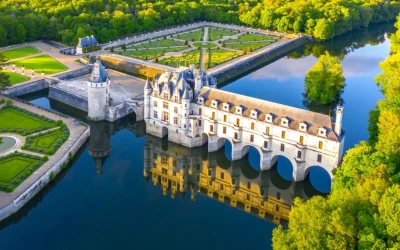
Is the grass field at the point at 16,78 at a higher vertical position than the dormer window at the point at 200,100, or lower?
lower

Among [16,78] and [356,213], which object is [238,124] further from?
[16,78]

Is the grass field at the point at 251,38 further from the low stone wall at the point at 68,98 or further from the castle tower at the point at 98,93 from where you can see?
the castle tower at the point at 98,93

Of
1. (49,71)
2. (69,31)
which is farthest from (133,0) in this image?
(49,71)

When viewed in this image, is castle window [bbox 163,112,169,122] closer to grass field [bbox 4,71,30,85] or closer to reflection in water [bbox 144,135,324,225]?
reflection in water [bbox 144,135,324,225]

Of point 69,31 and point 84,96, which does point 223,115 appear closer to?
point 84,96

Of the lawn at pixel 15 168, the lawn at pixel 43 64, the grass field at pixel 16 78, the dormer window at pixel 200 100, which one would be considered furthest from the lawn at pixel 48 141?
the lawn at pixel 43 64

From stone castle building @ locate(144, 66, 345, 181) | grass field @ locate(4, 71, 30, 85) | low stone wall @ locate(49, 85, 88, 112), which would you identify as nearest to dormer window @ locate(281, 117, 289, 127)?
stone castle building @ locate(144, 66, 345, 181)

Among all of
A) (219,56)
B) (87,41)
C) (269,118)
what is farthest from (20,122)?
(219,56)
